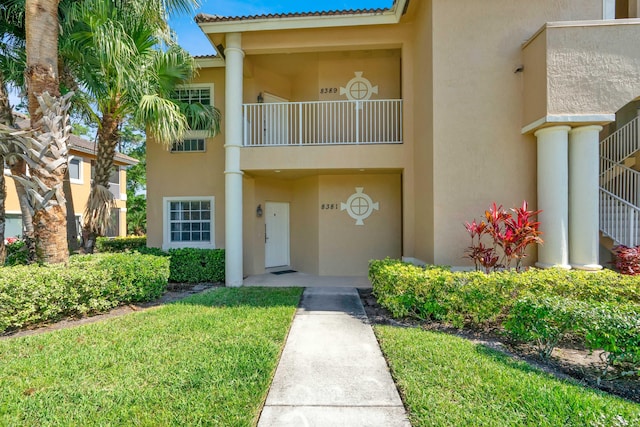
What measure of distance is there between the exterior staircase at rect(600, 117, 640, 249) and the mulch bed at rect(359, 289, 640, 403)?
4.04 m

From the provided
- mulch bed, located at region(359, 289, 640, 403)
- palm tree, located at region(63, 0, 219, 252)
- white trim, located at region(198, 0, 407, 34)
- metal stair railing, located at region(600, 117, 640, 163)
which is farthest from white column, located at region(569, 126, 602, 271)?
palm tree, located at region(63, 0, 219, 252)

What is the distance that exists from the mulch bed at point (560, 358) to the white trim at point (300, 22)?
7837 mm

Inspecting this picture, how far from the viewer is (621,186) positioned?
8133mm

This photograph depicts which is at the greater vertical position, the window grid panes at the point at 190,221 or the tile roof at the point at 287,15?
the tile roof at the point at 287,15

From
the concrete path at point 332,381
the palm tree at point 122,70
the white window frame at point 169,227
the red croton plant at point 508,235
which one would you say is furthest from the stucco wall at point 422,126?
the white window frame at point 169,227

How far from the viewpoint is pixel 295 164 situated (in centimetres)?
884

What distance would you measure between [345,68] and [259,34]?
313 centimetres

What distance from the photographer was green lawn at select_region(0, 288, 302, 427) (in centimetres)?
314

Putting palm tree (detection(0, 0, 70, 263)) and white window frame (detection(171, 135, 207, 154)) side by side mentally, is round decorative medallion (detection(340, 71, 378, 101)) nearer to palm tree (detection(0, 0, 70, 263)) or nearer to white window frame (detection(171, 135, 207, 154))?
white window frame (detection(171, 135, 207, 154))

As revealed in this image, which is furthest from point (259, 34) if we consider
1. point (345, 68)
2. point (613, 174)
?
point (613, 174)

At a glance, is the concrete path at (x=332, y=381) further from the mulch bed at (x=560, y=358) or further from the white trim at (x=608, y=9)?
the white trim at (x=608, y=9)

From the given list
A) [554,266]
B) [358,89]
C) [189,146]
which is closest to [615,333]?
[554,266]

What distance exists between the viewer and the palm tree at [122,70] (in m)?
6.76

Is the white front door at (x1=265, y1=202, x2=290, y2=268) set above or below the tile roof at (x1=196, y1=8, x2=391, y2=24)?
below
